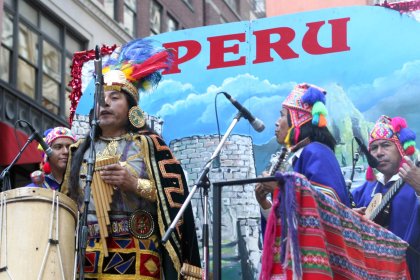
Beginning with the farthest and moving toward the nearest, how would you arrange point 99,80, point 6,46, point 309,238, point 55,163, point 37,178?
point 6,46 < point 55,163 < point 37,178 < point 99,80 < point 309,238

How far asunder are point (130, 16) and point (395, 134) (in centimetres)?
1839

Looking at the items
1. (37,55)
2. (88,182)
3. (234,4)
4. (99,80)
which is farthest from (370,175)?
(234,4)

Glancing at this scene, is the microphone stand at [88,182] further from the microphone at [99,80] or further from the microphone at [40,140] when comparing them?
the microphone at [40,140]

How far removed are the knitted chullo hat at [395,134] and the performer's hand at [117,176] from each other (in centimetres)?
232

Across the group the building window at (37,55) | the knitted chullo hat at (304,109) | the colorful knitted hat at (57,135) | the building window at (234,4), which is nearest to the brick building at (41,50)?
the building window at (37,55)

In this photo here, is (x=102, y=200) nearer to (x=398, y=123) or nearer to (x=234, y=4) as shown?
(x=398, y=123)

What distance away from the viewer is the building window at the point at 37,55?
61.9ft

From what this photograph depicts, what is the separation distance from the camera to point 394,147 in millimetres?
7480

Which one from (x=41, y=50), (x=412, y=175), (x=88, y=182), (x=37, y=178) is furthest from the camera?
(x=41, y=50)

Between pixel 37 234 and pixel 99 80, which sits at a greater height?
pixel 99 80

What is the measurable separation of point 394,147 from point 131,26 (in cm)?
1838

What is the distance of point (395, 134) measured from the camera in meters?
7.50

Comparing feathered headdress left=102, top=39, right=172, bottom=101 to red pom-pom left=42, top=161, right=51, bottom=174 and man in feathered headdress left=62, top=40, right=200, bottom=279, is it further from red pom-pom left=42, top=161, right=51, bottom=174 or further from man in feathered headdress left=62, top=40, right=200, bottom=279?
red pom-pom left=42, top=161, right=51, bottom=174

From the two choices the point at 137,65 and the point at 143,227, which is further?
the point at 137,65
